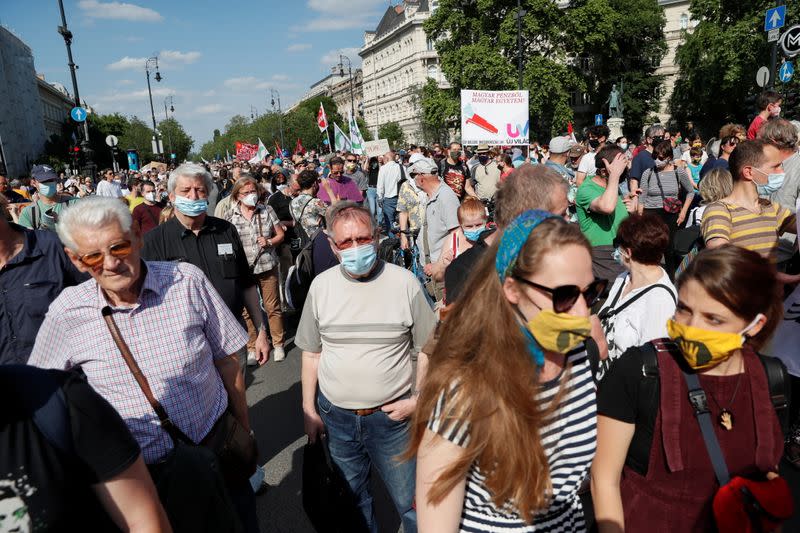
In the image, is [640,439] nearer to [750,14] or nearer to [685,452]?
[685,452]

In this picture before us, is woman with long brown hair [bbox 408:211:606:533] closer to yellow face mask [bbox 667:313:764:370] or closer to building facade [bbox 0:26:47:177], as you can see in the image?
yellow face mask [bbox 667:313:764:370]

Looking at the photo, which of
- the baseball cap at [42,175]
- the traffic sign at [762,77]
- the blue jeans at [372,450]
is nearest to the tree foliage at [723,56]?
the traffic sign at [762,77]

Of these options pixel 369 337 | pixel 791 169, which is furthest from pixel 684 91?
pixel 369 337

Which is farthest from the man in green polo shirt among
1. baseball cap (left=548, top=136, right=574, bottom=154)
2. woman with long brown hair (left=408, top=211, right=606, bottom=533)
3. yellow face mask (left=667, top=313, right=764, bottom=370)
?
woman with long brown hair (left=408, top=211, right=606, bottom=533)

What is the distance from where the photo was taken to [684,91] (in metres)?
46.9

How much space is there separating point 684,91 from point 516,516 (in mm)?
53559

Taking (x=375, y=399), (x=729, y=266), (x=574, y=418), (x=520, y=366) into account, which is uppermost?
(x=729, y=266)

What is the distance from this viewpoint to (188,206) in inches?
161

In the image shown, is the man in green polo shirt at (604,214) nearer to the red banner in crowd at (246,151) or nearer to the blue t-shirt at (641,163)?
the blue t-shirt at (641,163)

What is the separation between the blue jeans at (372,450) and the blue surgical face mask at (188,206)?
207cm

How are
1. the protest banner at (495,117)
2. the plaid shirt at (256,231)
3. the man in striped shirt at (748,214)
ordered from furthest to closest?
the protest banner at (495,117)
the plaid shirt at (256,231)
the man in striped shirt at (748,214)

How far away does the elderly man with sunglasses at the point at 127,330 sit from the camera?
2.21 meters

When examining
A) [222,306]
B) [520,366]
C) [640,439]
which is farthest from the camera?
[222,306]

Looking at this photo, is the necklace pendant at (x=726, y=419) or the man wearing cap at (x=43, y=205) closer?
the necklace pendant at (x=726, y=419)
